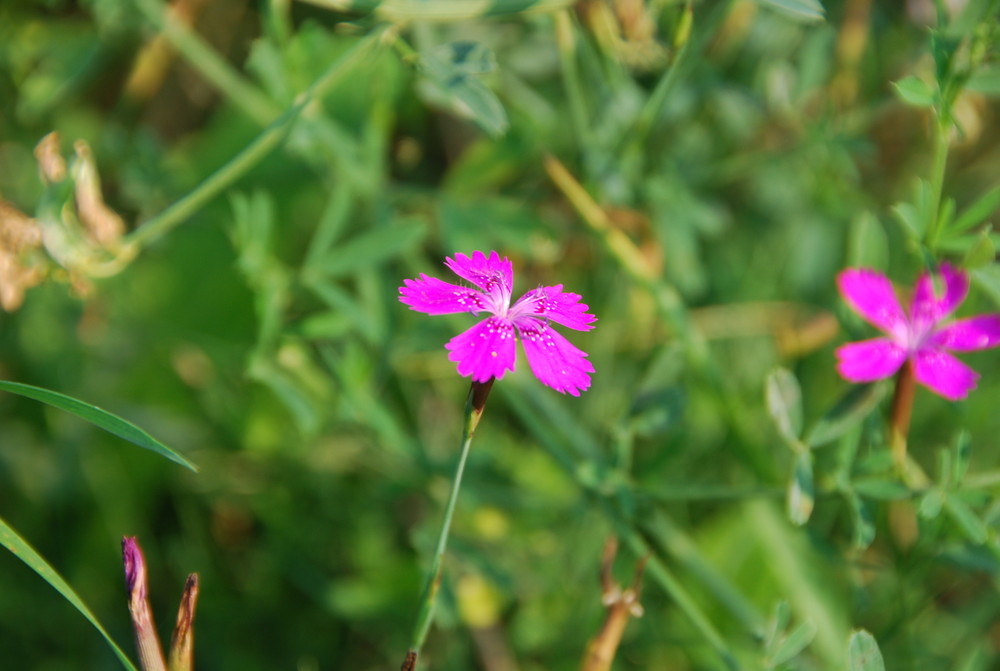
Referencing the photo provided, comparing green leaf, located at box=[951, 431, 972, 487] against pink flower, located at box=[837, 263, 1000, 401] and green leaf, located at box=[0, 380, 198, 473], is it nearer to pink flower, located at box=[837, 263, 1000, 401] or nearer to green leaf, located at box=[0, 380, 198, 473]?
pink flower, located at box=[837, 263, 1000, 401]

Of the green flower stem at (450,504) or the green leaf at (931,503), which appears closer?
the green flower stem at (450,504)

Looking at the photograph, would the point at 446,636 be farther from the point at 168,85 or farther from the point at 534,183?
the point at 168,85

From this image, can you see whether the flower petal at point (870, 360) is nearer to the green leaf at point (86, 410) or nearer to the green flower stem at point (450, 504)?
the green flower stem at point (450, 504)

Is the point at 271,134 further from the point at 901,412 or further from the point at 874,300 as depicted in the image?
the point at 901,412

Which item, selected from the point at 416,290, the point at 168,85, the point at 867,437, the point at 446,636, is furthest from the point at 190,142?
the point at 867,437

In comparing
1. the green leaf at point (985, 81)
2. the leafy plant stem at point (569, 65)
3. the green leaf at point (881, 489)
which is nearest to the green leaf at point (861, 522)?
the green leaf at point (881, 489)

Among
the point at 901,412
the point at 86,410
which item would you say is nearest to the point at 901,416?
the point at 901,412
